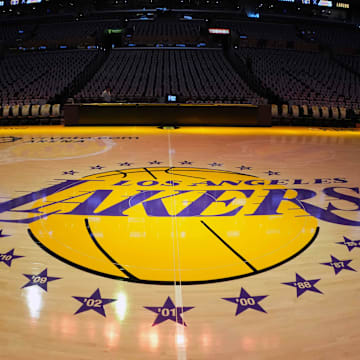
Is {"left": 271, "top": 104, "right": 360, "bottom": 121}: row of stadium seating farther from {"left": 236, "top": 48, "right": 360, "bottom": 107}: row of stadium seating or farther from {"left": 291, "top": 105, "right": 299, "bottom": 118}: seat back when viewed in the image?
{"left": 236, "top": 48, "right": 360, "bottom": 107}: row of stadium seating

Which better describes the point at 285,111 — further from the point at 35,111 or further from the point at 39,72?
the point at 39,72

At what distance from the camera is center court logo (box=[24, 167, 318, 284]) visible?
2.38 metres

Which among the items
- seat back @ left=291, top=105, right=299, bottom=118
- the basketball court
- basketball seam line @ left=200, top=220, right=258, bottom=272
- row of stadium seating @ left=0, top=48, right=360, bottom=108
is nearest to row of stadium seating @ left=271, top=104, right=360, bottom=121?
seat back @ left=291, top=105, right=299, bottom=118

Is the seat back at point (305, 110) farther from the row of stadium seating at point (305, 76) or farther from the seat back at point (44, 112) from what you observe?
the seat back at point (44, 112)

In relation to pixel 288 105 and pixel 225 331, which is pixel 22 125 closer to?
pixel 288 105

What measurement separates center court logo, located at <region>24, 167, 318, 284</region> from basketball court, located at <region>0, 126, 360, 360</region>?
1 centimetres

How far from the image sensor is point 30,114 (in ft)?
37.9

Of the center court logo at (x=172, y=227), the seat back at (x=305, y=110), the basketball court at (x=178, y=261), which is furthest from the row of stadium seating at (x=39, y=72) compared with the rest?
the center court logo at (x=172, y=227)

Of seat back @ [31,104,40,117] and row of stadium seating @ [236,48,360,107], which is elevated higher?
row of stadium seating @ [236,48,360,107]

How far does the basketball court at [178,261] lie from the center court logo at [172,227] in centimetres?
1

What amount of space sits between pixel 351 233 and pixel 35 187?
11.2ft

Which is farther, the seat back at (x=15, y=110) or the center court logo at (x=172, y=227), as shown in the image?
the seat back at (x=15, y=110)

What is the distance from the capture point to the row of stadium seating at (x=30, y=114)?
11.4 metres

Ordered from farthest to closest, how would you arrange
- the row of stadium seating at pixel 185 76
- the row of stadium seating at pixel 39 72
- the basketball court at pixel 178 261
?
the row of stadium seating at pixel 39 72 < the row of stadium seating at pixel 185 76 < the basketball court at pixel 178 261
